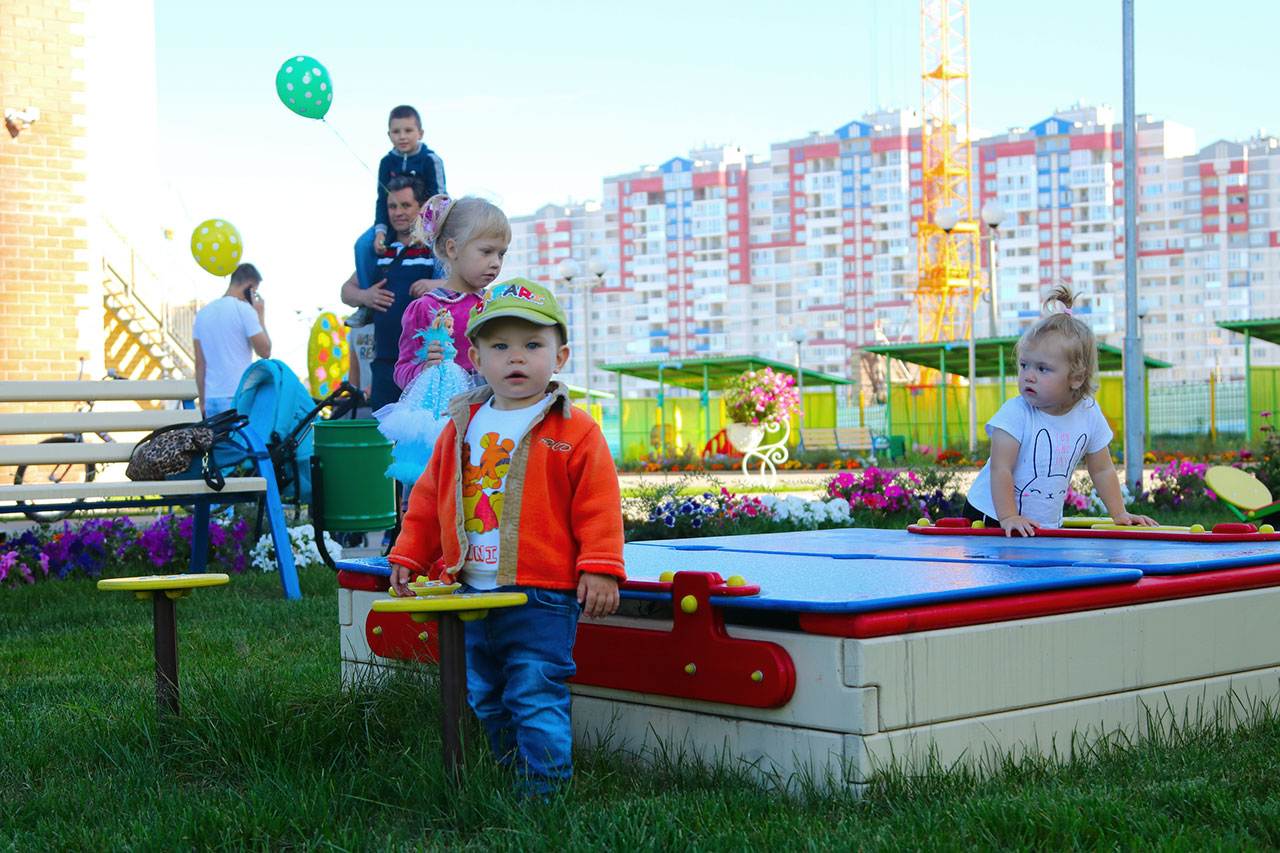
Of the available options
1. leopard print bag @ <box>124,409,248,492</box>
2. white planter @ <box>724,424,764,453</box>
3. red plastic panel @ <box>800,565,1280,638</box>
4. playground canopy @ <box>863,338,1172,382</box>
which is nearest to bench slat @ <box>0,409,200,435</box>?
leopard print bag @ <box>124,409,248,492</box>

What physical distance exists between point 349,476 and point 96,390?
4.93ft

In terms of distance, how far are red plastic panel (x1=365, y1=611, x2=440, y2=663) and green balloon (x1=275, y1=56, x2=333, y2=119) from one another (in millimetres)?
5612

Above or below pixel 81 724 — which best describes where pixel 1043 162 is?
above

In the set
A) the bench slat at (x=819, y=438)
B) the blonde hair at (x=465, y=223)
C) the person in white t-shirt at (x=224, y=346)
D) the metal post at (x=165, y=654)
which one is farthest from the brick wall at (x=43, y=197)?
the bench slat at (x=819, y=438)

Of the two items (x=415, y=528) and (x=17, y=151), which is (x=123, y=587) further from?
(x=17, y=151)

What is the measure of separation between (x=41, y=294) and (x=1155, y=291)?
118m

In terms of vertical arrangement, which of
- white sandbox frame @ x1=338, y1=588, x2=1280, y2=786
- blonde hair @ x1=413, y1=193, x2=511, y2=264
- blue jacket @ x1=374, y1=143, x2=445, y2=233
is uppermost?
blue jacket @ x1=374, y1=143, x2=445, y2=233

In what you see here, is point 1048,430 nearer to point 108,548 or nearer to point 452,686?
point 452,686

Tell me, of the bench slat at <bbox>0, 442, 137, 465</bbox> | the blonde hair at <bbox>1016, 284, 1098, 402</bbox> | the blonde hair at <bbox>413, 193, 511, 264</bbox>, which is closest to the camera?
the blonde hair at <bbox>413, 193, 511, 264</bbox>

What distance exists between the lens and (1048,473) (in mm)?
4852

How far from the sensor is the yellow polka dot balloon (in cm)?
1201

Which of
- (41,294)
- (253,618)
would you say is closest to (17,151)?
(41,294)

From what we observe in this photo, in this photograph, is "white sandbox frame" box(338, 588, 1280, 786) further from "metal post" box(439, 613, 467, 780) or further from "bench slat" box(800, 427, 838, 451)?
"bench slat" box(800, 427, 838, 451)

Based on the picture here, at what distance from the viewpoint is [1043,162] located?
120375mm
